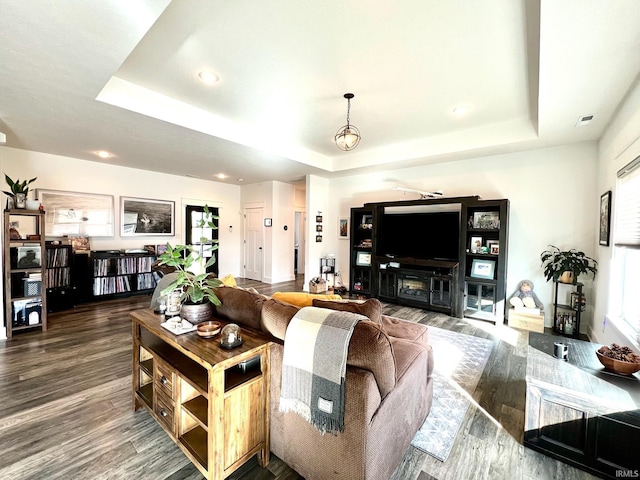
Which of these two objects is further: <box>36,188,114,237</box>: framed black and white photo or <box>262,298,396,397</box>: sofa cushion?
<box>36,188,114,237</box>: framed black and white photo

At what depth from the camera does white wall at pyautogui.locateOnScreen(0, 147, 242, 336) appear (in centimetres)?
480

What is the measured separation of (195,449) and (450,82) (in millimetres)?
3657

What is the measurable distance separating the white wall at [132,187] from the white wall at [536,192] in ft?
16.5

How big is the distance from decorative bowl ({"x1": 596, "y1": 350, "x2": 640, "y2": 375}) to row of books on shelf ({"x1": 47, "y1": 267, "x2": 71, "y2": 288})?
22.4ft

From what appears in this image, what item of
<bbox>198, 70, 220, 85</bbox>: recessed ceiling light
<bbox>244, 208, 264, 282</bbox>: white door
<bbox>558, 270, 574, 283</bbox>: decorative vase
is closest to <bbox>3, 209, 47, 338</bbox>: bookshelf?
<bbox>198, 70, 220, 85</bbox>: recessed ceiling light

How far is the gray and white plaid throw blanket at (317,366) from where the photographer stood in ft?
4.33

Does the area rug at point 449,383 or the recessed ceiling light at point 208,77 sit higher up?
the recessed ceiling light at point 208,77

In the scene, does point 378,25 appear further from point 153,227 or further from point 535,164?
point 153,227

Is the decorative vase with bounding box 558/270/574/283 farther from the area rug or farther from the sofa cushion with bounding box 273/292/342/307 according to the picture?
the sofa cushion with bounding box 273/292/342/307

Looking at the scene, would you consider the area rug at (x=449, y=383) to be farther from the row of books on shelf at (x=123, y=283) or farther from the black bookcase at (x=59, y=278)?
the black bookcase at (x=59, y=278)

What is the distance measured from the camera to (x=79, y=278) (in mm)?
5055

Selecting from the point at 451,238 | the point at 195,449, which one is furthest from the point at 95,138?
the point at 451,238

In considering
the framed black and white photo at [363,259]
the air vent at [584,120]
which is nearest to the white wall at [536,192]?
the air vent at [584,120]

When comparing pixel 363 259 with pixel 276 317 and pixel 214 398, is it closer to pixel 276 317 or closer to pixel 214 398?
pixel 276 317
